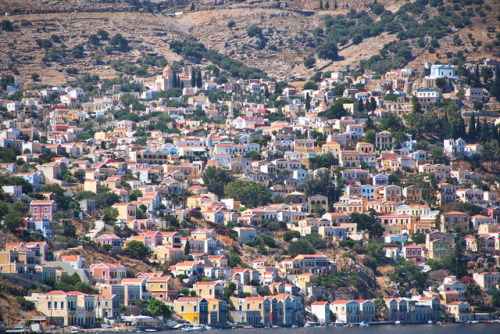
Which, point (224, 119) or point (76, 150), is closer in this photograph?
point (76, 150)

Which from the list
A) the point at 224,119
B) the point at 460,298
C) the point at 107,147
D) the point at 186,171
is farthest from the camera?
the point at 224,119

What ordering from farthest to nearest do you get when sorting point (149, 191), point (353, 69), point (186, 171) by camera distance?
point (353, 69), point (186, 171), point (149, 191)

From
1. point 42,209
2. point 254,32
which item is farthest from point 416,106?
point 254,32

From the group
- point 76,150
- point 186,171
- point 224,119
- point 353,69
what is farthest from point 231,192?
point 353,69

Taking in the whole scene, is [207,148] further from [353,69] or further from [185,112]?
[353,69]

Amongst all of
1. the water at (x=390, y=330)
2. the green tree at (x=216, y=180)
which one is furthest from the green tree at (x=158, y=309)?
the green tree at (x=216, y=180)

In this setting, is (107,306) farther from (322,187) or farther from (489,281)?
(322,187)
